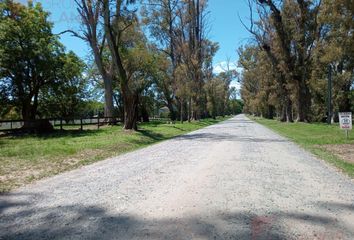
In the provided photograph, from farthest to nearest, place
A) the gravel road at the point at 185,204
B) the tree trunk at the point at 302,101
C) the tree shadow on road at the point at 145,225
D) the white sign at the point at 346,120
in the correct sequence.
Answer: the tree trunk at the point at 302,101, the white sign at the point at 346,120, the gravel road at the point at 185,204, the tree shadow on road at the point at 145,225

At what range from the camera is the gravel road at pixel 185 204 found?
494 cm

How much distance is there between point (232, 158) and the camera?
12.1 m

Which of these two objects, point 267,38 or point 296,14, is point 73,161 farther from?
point 267,38

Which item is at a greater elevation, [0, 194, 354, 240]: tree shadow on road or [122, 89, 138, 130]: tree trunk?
[122, 89, 138, 130]: tree trunk

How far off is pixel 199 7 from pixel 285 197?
5016 centimetres

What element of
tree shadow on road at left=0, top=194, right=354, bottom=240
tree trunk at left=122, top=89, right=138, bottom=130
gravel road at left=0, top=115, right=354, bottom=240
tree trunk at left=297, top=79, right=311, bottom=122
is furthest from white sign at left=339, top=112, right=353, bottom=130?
tree trunk at left=297, top=79, right=311, bottom=122

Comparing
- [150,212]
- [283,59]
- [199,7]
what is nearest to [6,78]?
Answer: [150,212]

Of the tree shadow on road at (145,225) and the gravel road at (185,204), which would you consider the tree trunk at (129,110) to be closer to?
the gravel road at (185,204)

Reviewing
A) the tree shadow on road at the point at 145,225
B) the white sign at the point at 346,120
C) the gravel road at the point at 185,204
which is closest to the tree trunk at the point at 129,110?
the white sign at the point at 346,120

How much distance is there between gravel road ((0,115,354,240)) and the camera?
4.94m

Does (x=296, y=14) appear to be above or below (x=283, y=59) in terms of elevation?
above

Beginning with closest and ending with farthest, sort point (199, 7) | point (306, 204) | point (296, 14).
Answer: point (306, 204), point (296, 14), point (199, 7)

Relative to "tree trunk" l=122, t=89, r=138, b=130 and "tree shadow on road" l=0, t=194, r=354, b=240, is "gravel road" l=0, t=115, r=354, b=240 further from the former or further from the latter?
"tree trunk" l=122, t=89, r=138, b=130

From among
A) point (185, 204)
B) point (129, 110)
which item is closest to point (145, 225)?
point (185, 204)
